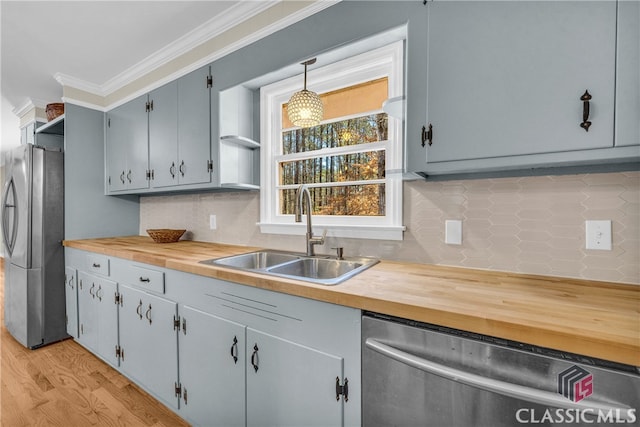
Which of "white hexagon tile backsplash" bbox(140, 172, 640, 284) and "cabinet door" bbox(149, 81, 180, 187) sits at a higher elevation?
"cabinet door" bbox(149, 81, 180, 187)

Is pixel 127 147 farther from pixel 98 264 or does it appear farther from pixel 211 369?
pixel 211 369

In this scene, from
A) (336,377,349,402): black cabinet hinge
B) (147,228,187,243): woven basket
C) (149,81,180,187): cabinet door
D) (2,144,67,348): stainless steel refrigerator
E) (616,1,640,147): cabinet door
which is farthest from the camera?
(2,144,67,348): stainless steel refrigerator

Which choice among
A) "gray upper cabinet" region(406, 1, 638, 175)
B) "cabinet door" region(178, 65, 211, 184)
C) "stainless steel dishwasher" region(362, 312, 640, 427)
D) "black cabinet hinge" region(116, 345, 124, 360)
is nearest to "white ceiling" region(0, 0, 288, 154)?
"cabinet door" region(178, 65, 211, 184)

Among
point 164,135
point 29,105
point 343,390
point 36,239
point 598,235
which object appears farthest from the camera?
point 29,105

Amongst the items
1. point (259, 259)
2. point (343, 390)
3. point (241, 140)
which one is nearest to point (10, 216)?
point (241, 140)

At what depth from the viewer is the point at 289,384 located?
1.17 m

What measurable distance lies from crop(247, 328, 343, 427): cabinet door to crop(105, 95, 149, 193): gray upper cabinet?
1.99 meters

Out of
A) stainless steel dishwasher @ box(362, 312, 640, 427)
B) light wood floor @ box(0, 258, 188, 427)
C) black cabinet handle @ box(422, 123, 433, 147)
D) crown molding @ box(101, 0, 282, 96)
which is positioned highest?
crown molding @ box(101, 0, 282, 96)

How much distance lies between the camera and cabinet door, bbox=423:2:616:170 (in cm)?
92

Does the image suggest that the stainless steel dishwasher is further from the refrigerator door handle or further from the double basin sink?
the refrigerator door handle

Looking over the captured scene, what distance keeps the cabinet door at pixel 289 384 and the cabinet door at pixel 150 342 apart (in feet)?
2.08

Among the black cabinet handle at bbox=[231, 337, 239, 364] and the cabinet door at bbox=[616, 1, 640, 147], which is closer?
the cabinet door at bbox=[616, 1, 640, 147]

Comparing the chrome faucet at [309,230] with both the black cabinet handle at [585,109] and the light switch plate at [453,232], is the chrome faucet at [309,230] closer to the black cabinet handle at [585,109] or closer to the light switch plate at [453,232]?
the light switch plate at [453,232]

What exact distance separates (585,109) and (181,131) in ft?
7.64
